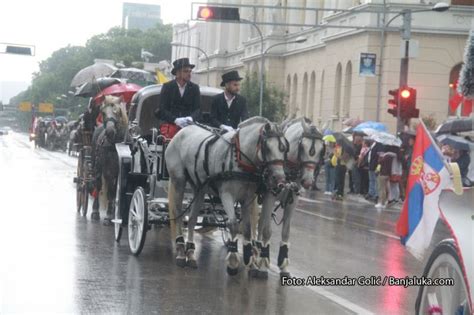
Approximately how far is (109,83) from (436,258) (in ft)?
47.4

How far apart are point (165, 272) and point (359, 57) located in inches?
1453

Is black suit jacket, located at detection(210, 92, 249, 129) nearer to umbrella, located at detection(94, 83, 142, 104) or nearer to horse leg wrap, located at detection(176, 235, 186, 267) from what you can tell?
horse leg wrap, located at detection(176, 235, 186, 267)

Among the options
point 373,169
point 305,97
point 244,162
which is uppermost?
point 305,97

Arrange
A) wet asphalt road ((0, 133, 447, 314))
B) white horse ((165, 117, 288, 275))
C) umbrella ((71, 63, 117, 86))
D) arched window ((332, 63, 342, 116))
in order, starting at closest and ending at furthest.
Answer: wet asphalt road ((0, 133, 447, 314)), white horse ((165, 117, 288, 275)), umbrella ((71, 63, 117, 86)), arched window ((332, 63, 342, 116))

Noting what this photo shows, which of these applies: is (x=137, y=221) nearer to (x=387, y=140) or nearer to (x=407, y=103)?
(x=387, y=140)

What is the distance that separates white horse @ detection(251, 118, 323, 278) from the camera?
1073cm

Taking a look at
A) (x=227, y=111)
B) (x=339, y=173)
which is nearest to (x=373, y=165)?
(x=339, y=173)

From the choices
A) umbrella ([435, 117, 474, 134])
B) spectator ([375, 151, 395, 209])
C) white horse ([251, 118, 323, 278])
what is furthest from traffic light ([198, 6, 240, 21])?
umbrella ([435, 117, 474, 134])

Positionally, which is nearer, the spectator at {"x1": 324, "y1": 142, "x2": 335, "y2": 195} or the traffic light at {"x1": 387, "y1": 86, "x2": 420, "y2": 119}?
the traffic light at {"x1": 387, "y1": 86, "x2": 420, "y2": 119}

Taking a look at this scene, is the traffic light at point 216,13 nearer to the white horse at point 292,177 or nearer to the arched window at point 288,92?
the white horse at point 292,177

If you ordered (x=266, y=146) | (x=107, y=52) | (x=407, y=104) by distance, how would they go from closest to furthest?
(x=266, y=146)
(x=407, y=104)
(x=107, y=52)

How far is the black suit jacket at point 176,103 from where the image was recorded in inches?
502

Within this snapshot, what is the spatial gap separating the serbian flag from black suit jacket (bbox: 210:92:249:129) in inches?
225

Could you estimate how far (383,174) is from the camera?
26.6 m
